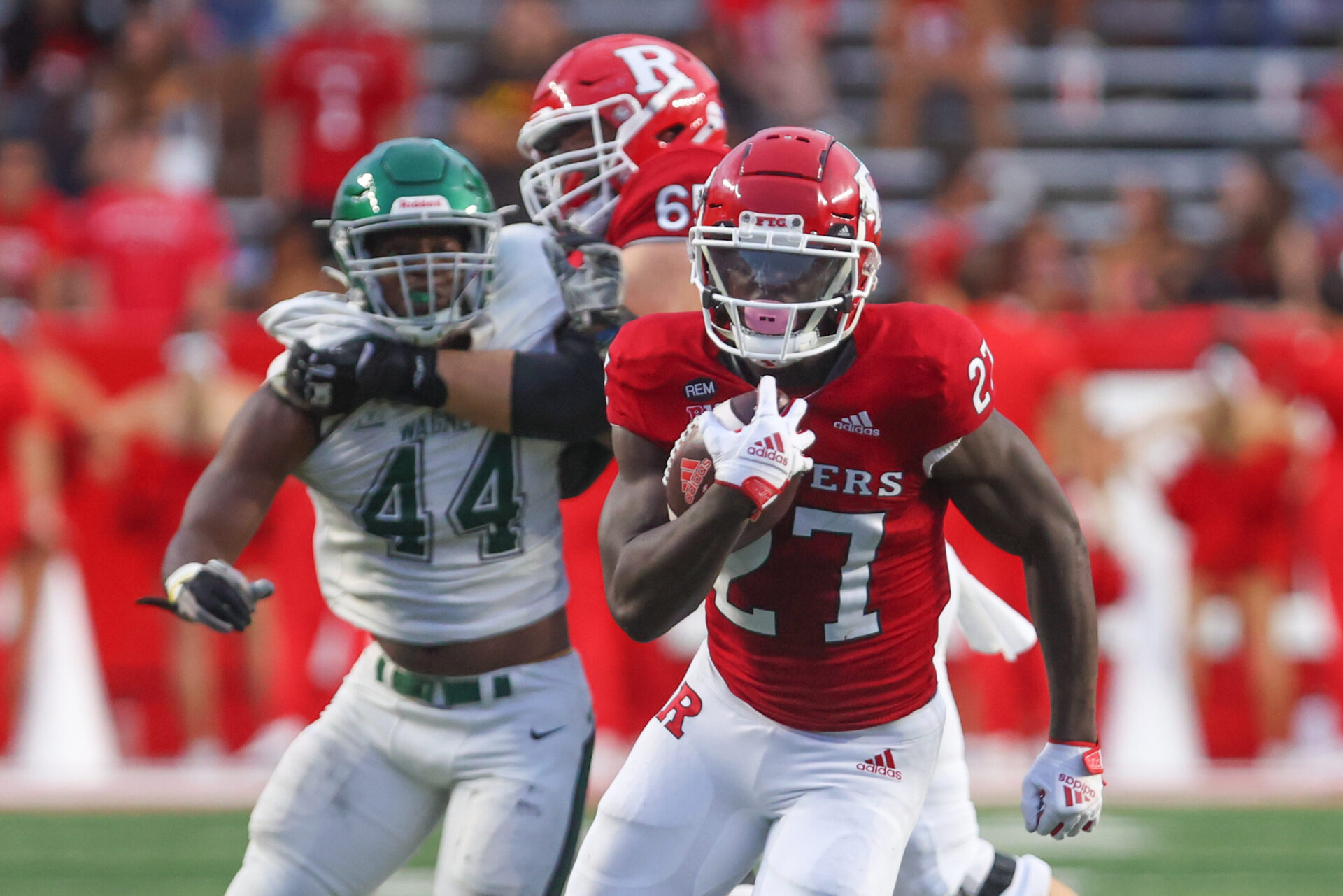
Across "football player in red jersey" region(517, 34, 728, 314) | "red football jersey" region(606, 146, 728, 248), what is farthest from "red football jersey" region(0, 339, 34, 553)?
"red football jersey" region(606, 146, 728, 248)

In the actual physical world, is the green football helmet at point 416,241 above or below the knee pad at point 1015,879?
above

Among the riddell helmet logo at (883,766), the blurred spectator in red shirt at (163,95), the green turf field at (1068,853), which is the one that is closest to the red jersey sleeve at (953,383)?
the riddell helmet logo at (883,766)

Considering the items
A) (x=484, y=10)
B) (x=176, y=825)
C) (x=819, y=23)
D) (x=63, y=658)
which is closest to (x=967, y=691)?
(x=176, y=825)

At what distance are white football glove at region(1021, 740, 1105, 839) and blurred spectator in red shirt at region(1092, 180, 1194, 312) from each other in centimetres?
525

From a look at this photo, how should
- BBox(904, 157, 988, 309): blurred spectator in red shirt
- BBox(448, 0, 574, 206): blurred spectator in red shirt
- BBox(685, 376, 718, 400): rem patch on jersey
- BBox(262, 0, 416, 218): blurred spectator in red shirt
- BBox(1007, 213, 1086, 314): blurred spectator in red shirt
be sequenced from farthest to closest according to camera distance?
1. BBox(262, 0, 416, 218): blurred spectator in red shirt
2. BBox(448, 0, 574, 206): blurred spectator in red shirt
3. BBox(1007, 213, 1086, 314): blurred spectator in red shirt
4. BBox(904, 157, 988, 309): blurred spectator in red shirt
5. BBox(685, 376, 718, 400): rem patch on jersey

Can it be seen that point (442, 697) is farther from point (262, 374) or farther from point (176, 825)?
point (262, 374)

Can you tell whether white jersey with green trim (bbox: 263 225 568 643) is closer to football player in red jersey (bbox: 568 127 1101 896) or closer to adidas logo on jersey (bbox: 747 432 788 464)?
football player in red jersey (bbox: 568 127 1101 896)

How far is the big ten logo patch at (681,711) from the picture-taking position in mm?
3043

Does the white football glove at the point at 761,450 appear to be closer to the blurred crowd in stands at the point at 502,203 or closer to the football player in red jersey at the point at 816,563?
the football player in red jersey at the point at 816,563

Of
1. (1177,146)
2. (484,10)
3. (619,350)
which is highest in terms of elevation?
(619,350)

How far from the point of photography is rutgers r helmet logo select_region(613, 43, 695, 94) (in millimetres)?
3717

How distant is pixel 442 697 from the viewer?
3283mm

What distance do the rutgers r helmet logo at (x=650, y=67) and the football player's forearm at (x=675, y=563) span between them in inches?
50.7

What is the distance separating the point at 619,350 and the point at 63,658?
4.47 meters
